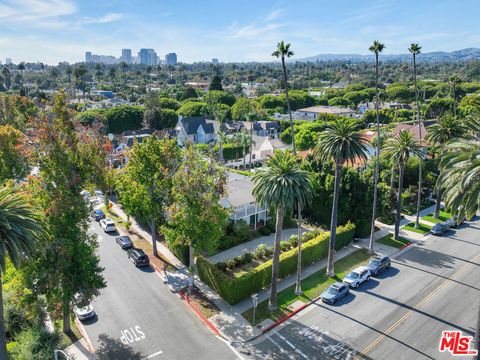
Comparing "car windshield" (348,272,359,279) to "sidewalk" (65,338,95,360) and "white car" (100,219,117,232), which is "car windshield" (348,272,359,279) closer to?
"sidewalk" (65,338,95,360)

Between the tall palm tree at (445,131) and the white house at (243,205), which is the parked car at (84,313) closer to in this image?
the white house at (243,205)

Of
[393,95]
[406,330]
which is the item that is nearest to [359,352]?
[406,330]

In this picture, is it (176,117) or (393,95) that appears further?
(393,95)

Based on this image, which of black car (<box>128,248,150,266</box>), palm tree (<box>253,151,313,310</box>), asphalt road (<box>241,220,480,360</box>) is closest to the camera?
asphalt road (<box>241,220,480,360</box>)

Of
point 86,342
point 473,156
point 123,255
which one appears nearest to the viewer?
point 473,156

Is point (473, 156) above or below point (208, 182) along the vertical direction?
above

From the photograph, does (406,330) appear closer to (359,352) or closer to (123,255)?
(359,352)

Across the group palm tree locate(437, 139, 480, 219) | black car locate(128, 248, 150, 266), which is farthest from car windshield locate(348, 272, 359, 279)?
black car locate(128, 248, 150, 266)
